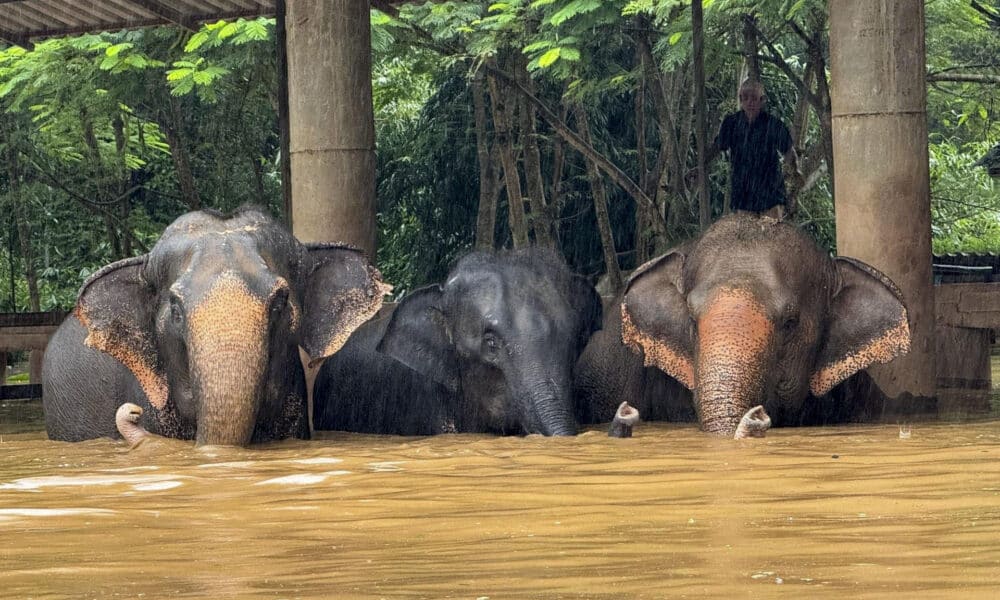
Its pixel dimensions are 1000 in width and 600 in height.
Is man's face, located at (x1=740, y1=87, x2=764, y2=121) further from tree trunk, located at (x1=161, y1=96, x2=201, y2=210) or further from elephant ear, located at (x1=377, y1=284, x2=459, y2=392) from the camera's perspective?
tree trunk, located at (x1=161, y1=96, x2=201, y2=210)

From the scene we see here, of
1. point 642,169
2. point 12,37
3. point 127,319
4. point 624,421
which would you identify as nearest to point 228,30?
point 12,37

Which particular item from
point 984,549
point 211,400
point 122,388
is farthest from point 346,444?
point 984,549

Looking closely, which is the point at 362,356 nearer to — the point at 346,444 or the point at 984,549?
the point at 346,444

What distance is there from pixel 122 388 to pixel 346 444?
148 cm

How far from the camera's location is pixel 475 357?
26.7 feet

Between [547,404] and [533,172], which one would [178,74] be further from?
[547,404]

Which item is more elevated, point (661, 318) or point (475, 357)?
point (661, 318)

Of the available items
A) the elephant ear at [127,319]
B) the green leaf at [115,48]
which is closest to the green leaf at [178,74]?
the green leaf at [115,48]

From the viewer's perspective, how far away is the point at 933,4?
16.8m

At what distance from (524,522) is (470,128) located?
46.3 ft

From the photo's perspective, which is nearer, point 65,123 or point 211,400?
point 211,400

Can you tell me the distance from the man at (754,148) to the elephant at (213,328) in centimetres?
295

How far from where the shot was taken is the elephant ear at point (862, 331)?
8.22 m

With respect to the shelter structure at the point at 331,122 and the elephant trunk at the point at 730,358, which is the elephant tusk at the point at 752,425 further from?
the shelter structure at the point at 331,122
